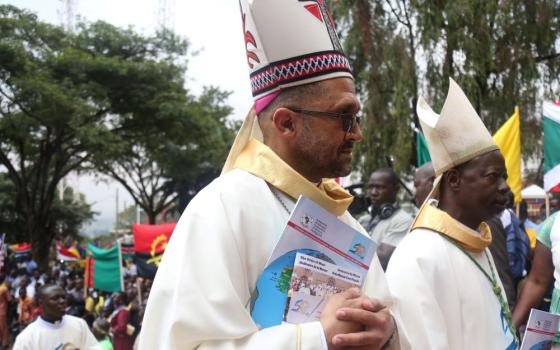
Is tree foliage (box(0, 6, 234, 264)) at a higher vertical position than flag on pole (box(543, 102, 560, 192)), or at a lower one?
higher

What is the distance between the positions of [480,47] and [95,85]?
12.7 meters

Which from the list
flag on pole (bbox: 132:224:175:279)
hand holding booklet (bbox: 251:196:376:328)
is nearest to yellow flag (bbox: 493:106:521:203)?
flag on pole (bbox: 132:224:175:279)

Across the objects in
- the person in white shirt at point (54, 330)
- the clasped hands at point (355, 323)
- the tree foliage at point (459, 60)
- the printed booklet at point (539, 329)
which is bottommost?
the person in white shirt at point (54, 330)

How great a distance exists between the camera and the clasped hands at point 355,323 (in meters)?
1.87

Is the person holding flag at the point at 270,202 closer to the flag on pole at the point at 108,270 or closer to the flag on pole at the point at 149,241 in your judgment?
the flag on pole at the point at 149,241

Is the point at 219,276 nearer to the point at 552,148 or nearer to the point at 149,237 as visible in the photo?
the point at 552,148

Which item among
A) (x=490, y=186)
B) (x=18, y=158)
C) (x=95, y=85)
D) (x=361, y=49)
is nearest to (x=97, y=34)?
(x=95, y=85)

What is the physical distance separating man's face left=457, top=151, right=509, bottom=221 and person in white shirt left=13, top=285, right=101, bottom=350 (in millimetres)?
4745

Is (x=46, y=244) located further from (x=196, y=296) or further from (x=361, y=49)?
(x=196, y=296)

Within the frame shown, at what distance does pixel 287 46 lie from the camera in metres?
2.22

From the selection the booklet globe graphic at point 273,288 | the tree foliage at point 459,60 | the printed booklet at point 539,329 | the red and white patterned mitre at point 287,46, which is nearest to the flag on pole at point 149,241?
the tree foliage at point 459,60

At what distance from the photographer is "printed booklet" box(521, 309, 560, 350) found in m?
3.15

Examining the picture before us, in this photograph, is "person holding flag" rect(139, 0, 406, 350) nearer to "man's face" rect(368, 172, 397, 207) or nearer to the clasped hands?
the clasped hands

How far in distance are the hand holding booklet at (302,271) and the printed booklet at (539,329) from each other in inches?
58.9
